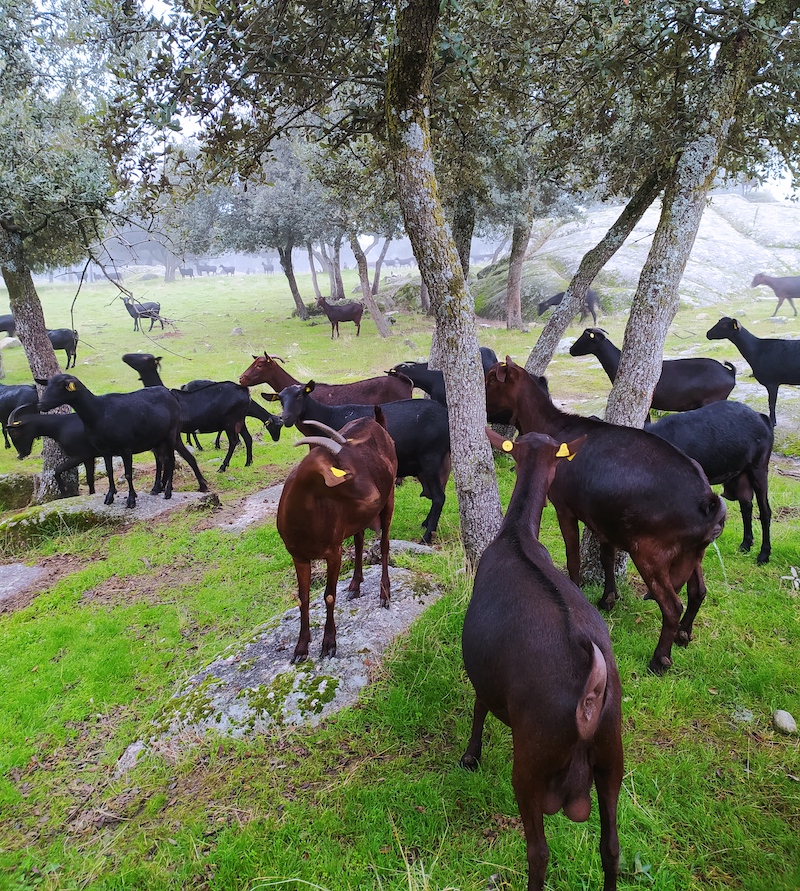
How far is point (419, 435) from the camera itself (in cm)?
805

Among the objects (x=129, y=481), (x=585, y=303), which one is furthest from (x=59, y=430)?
(x=585, y=303)

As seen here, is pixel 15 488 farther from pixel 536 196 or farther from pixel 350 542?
pixel 536 196

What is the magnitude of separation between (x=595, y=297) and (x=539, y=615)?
26.3 metres

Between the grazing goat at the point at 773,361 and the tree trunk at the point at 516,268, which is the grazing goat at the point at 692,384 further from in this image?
the tree trunk at the point at 516,268

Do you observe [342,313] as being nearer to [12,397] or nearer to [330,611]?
[12,397]

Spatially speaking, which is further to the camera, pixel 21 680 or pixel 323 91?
pixel 323 91

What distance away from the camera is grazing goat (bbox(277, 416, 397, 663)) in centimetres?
460

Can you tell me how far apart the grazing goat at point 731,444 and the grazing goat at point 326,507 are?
11.9 feet

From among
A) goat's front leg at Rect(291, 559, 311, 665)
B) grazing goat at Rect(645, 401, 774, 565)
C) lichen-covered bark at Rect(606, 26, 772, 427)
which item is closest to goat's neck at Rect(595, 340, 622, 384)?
grazing goat at Rect(645, 401, 774, 565)

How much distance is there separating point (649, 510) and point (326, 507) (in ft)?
8.76

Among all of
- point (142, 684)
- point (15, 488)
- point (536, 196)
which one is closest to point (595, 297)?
point (536, 196)

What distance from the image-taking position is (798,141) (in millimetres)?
7781

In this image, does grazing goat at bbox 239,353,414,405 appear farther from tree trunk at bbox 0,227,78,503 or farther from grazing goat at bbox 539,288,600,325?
grazing goat at bbox 539,288,600,325

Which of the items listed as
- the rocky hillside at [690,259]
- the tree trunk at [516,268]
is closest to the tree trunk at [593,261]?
the tree trunk at [516,268]
